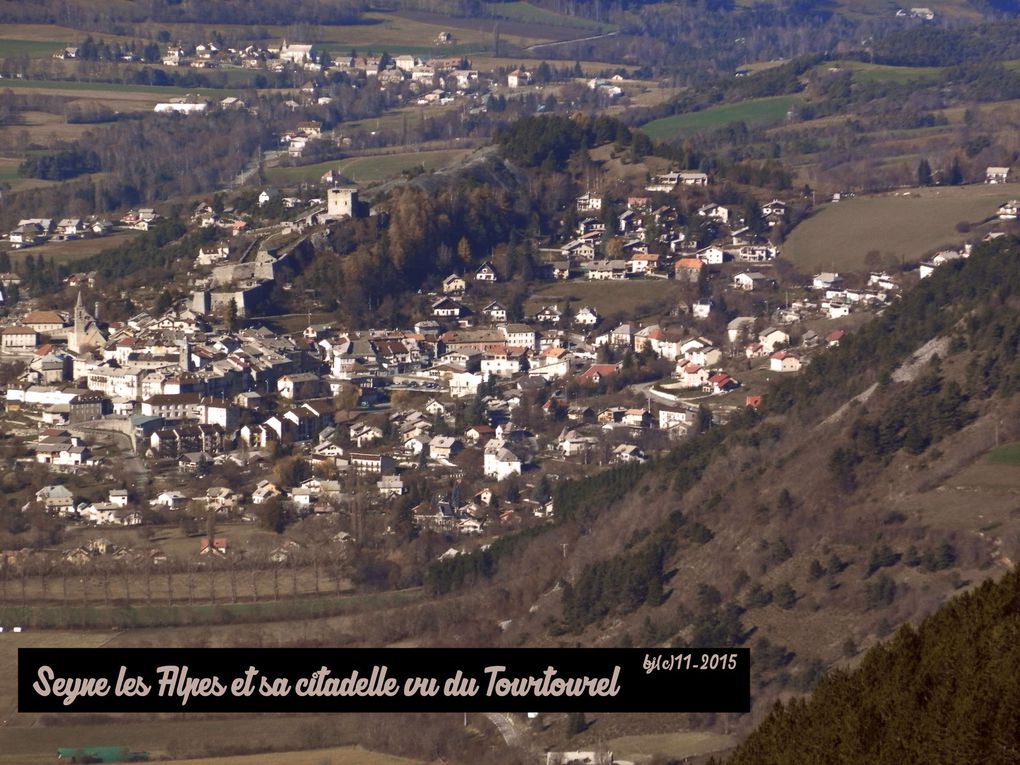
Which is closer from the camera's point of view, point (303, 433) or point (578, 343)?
point (303, 433)

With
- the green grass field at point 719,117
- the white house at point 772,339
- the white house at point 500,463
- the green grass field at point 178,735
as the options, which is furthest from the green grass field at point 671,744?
the green grass field at point 719,117

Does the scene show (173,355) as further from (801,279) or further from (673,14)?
(673,14)

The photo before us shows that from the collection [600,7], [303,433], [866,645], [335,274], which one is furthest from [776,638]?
[600,7]

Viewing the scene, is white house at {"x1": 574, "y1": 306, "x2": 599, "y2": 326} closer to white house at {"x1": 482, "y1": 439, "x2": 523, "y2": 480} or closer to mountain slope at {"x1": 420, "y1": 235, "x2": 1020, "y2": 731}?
white house at {"x1": 482, "y1": 439, "x2": 523, "y2": 480}

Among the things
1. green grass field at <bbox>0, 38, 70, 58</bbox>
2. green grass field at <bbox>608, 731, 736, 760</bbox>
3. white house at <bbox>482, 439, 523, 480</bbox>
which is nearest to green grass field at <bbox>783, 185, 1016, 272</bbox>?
white house at <bbox>482, 439, 523, 480</bbox>

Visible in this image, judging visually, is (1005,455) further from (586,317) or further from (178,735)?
(586,317)

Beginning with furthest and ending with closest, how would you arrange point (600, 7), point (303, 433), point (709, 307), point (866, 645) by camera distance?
1. point (600, 7)
2. point (709, 307)
3. point (303, 433)
4. point (866, 645)

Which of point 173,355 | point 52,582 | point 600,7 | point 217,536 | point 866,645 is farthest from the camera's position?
point 600,7
